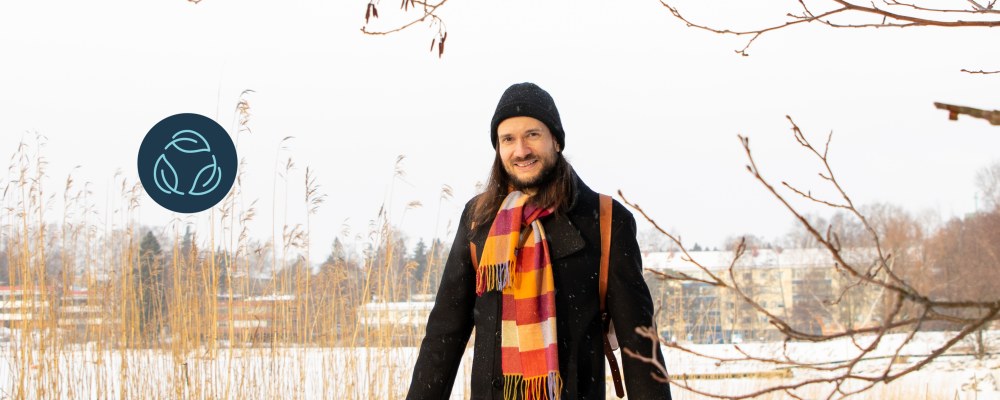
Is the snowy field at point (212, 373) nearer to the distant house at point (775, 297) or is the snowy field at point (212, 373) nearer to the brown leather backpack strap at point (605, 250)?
the distant house at point (775, 297)

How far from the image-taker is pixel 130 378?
4.71 meters

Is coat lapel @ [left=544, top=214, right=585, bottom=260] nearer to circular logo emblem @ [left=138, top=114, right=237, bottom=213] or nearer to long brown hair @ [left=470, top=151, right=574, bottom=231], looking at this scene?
long brown hair @ [left=470, top=151, right=574, bottom=231]

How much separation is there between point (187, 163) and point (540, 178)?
1766 mm

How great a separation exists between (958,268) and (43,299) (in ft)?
69.9

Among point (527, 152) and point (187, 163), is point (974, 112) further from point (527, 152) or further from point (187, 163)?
point (187, 163)

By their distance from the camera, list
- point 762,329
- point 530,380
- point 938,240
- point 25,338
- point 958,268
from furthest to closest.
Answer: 1. point 938,240
2. point 958,268
3. point 762,329
4. point 25,338
5. point 530,380

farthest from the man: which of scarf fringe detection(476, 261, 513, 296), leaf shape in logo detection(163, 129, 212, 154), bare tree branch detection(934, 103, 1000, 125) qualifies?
leaf shape in logo detection(163, 129, 212, 154)

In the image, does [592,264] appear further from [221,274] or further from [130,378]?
[130,378]

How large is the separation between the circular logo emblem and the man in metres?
1.47

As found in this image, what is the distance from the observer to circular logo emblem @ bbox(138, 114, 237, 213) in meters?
3.53

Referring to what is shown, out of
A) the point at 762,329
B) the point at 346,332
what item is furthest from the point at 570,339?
the point at 762,329

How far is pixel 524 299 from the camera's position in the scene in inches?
90.1

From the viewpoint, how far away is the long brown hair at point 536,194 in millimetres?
2375

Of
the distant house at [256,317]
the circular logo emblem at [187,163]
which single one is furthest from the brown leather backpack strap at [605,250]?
the distant house at [256,317]
